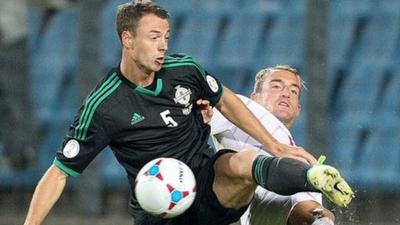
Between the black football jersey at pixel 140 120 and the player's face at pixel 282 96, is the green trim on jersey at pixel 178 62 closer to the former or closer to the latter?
the black football jersey at pixel 140 120

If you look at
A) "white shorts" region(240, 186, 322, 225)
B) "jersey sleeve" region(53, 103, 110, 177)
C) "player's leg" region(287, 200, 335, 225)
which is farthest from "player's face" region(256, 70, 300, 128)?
"jersey sleeve" region(53, 103, 110, 177)

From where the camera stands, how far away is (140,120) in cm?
602

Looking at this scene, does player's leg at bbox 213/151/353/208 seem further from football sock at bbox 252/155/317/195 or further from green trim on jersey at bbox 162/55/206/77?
green trim on jersey at bbox 162/55/206/77

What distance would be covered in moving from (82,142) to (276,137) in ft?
3.60

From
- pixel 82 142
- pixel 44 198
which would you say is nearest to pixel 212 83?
pixel 82 142

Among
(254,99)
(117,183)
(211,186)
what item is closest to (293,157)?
(211,186)

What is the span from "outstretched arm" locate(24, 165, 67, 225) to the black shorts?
18.3 inches

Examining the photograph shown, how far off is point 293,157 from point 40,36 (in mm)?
3875

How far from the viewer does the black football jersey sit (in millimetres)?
5969

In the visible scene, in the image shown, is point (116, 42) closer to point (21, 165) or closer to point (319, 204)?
point (21, 165)

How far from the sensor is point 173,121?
6078mm

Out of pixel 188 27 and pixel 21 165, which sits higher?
pixel 188 27

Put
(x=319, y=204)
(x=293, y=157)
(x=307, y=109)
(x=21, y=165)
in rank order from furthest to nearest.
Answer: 1. (x=21, y=165)
2. (x=307, y=109)
3. (x=319, y=204)
4. (x=293, y=157)

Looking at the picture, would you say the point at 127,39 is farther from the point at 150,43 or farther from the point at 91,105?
the point at 91,105
